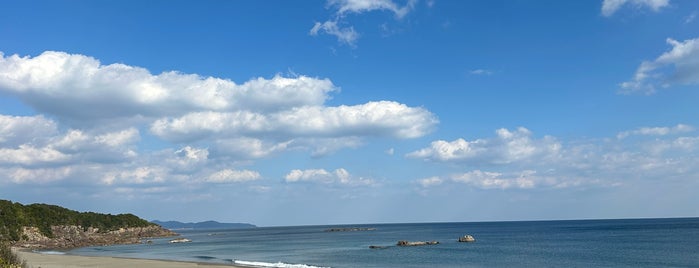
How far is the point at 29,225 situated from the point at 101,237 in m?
25.3

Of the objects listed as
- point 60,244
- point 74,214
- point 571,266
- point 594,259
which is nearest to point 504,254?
point 594,259

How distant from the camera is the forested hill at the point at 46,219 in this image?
119 m

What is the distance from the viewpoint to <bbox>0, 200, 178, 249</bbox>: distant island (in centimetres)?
11894

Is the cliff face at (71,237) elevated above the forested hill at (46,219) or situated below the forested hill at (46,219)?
below

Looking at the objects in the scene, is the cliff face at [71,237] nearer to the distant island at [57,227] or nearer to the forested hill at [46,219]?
the distant island at [57,227]

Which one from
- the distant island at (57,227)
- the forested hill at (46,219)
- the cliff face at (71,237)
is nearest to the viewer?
the forested hill at (46,219)

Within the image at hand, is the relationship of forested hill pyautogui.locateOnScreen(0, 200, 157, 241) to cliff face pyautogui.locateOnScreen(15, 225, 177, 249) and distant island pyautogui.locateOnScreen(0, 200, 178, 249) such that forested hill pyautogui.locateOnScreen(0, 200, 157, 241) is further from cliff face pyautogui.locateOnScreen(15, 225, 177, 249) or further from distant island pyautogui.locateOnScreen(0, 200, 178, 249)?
cliff face pyautogui.locateOnScreen(15, 225, 177, 249)

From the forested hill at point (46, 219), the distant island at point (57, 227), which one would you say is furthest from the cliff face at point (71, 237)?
the forested hill at point (46, 219)

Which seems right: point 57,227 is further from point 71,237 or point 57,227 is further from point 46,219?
point 71,237

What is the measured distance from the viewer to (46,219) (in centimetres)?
13775

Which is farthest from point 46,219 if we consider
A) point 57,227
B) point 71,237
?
point 71,237

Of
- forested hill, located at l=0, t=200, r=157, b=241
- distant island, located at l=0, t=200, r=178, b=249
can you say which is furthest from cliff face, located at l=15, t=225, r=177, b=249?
forested hill, located at l=0, t=200, r=157, b=241

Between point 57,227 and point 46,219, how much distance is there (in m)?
3.67

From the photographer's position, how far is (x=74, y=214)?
157m
